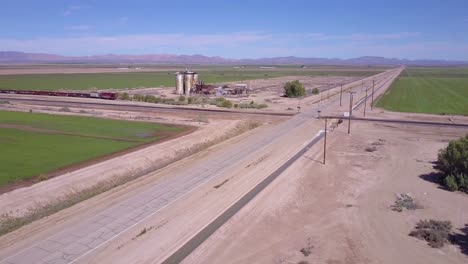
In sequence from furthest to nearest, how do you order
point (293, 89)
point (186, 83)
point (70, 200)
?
point (186, 83) → point (293, 89) → point (70, 200)

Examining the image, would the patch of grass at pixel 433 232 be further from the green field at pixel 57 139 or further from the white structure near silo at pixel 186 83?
the white structure near silo at pixel 186 83

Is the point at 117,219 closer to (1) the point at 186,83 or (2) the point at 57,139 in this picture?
(2) the point at 57,139

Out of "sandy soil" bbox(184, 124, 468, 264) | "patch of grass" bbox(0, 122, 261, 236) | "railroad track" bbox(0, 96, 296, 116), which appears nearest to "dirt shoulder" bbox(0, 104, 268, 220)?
"patch of grass" bbox(0, 122, 261, 236)

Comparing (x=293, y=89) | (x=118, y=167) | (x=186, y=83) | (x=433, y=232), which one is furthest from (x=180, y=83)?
(x=433, y=232)

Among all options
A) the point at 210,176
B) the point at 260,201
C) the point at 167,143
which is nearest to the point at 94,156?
the point at 167,143

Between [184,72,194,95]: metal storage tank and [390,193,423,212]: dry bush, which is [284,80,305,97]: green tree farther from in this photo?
[390,193,423,212]: dry bush

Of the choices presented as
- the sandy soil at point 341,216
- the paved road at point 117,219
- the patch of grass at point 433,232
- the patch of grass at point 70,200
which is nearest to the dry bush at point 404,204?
the sandy soil at point 341,216
